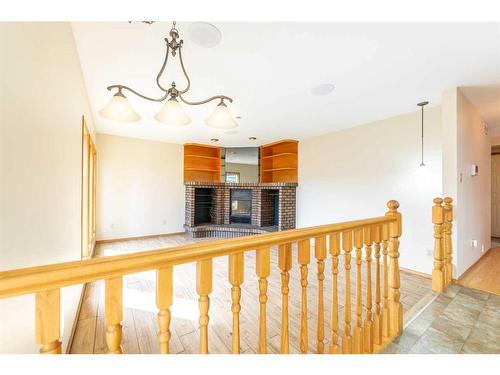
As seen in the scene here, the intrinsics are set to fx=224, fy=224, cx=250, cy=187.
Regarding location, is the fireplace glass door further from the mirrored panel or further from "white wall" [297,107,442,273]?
"white wall" [297,107,442,273]

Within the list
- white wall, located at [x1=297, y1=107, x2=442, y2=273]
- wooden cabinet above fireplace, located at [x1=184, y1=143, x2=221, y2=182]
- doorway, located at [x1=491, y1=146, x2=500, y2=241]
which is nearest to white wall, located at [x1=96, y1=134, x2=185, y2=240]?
wooden cabinet above fireplace, located at [x1=184, y1=143, x2=221, y2=182]

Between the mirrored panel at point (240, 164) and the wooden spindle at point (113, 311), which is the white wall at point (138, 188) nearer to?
the mirrored panel at point (240, 164)

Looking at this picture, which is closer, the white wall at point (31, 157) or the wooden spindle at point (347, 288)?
the white wall at point (31, 157)

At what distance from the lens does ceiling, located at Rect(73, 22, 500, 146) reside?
67.1 inches

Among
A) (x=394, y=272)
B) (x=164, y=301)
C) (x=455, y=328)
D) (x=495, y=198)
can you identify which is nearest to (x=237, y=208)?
(x=394, y=272)

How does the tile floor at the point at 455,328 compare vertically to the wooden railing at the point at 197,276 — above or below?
below

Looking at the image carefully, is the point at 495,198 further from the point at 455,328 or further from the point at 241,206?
the point at 241,206

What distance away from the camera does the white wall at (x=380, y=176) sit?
10.6ft

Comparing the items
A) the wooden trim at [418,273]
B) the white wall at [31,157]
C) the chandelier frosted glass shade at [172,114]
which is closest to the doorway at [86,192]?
the white wall at [31,157]

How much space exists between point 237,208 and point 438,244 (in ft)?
14.3

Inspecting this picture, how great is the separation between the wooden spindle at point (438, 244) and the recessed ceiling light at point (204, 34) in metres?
2.73

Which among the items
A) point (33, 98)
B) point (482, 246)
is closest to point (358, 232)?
point (33, 98)
